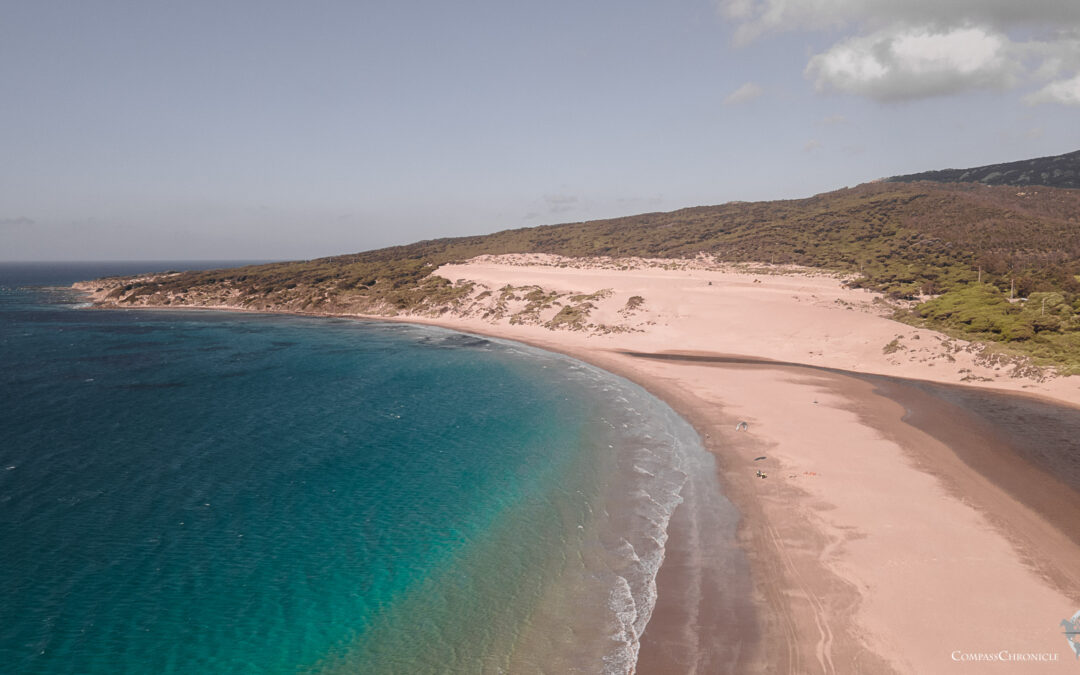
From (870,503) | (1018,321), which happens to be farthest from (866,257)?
(870,503)

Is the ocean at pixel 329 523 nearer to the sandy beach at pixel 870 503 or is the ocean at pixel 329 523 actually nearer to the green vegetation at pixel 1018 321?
the sandy beach at pixel 870 503

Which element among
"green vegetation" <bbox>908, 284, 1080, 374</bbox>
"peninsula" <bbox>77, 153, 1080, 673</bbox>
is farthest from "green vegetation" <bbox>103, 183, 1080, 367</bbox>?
"peninsula" <bbox>77, 153, 1080, 673</bbox>

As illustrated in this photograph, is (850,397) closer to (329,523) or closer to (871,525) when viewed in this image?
(871,525)

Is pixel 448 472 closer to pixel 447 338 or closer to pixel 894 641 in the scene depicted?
pixel 894 641

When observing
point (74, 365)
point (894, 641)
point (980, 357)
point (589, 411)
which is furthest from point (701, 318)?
point (74, 365)

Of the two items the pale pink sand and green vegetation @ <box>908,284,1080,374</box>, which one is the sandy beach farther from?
green vegetation @ <box>908,284,1080,374</box>

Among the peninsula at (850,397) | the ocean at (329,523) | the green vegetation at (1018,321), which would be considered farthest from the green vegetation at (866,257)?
the ocean at (329,523)
